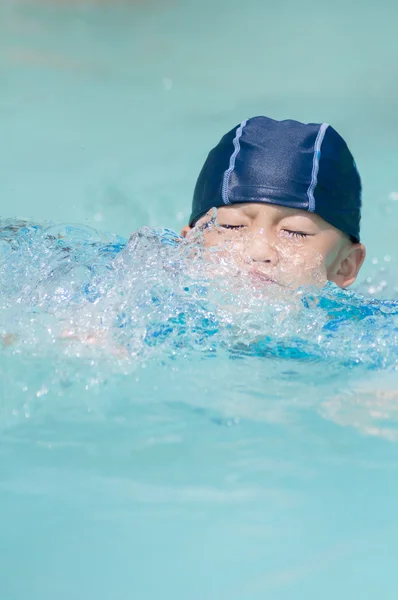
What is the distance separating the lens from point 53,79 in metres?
5.03

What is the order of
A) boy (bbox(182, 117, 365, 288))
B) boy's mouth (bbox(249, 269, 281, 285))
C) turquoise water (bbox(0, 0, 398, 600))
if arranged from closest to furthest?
turquoise water (bbox(0, 0, 398, 600)), boy's mouth (bbox(249, 269, 281, 285)), boy (bbox(182, 117, 365, 288))

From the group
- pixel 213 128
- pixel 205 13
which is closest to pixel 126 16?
pixel 205 13

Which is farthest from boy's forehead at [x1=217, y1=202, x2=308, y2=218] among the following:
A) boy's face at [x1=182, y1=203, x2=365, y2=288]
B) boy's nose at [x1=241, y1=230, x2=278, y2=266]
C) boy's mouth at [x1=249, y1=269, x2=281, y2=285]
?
boy's mouth at [x1=249, y1=269, x2=281, y2=285]

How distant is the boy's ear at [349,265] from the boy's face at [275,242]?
0.16 ft

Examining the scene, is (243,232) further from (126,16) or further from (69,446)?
(126,16)

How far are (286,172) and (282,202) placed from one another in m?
0.11

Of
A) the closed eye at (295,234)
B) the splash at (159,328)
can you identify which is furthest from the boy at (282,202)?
the splash at (159,328)

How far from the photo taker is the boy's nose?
8.09ft

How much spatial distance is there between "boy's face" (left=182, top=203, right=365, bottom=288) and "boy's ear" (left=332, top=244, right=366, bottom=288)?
1.9 inches

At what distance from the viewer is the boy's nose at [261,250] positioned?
2467mm

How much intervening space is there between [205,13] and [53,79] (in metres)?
1.11

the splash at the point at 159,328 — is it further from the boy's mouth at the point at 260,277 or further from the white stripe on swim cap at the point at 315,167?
the white stripe on swim cap at the point at 315,167

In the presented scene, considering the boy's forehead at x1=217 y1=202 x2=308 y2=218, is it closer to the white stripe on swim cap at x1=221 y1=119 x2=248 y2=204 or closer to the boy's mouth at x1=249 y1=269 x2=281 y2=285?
the white stripe on swim cap at x1=221 y1=119 x2=248 y2=204

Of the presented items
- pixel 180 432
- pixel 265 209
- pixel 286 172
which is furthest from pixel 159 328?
pixel 286 172
